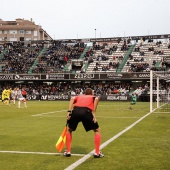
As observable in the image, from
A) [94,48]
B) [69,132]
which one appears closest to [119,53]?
[94,48]

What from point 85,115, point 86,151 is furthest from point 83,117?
point 86,151

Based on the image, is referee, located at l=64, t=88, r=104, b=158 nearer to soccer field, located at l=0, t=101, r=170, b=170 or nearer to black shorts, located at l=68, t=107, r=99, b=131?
black shorts, located at l=68, t=107, r=99, b=131

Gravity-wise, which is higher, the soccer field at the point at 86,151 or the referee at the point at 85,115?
the referee at the point at 85,115

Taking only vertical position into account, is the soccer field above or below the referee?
below

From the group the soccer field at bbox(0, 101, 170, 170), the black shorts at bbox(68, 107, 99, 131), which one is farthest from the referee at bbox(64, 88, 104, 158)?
the soccer field at bbox(0, 101, 170, 170)

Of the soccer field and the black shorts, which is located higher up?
the black shorts

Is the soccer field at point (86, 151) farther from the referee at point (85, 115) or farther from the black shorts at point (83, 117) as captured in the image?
the black shorts at point (83, 117)

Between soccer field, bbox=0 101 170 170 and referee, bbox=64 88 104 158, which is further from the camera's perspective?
referee, bbox=64 88 104 158

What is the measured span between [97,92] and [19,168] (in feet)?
148

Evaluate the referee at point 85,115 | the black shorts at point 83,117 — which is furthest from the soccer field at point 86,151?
the black shorts at point 83,117

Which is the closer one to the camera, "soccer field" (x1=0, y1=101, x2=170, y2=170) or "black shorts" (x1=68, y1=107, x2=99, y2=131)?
"soccer field" (x1=0, y1=101, x2=170, y2=170)

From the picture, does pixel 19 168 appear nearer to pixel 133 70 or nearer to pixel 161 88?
pixel 161 88

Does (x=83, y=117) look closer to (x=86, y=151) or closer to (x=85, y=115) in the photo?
(x=85, y=115)

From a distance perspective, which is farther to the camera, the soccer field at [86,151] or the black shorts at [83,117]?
the black shorts at [83,117]
